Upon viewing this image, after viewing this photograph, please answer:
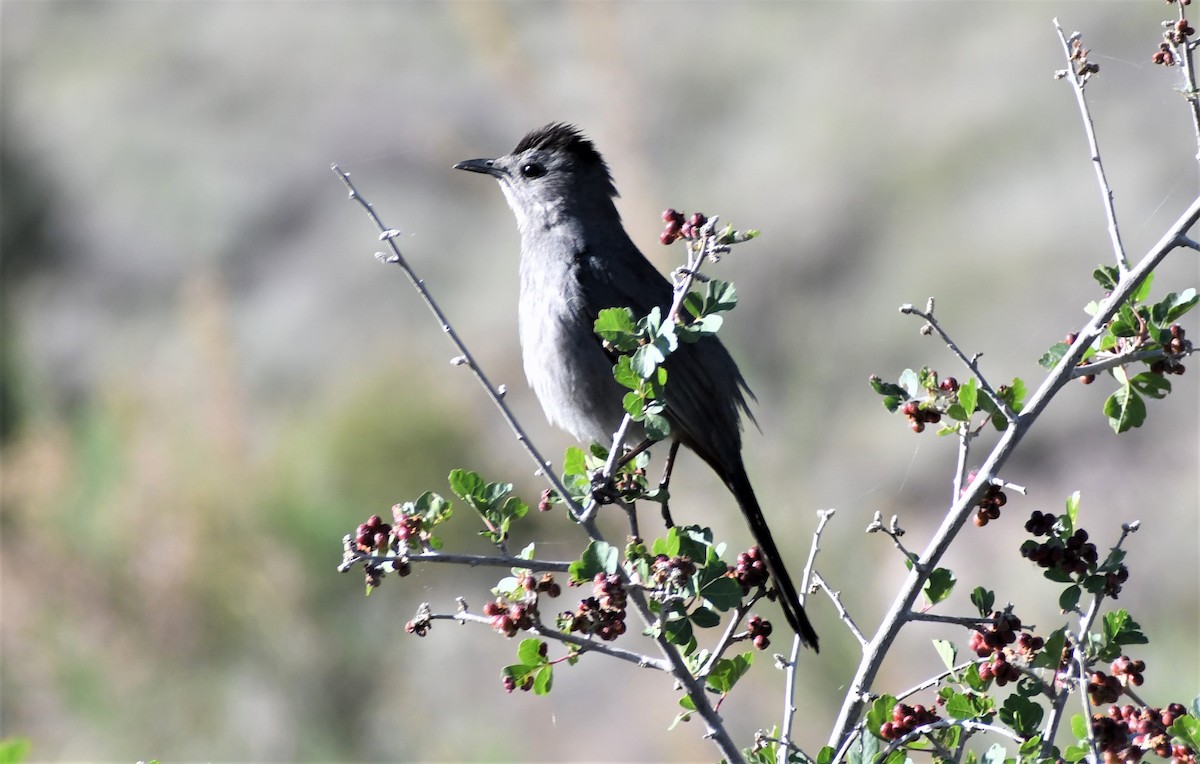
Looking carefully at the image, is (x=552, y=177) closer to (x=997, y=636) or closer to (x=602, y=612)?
(x=602, y=612)

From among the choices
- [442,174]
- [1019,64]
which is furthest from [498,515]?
[442,174]

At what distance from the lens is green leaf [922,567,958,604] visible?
2.38 m

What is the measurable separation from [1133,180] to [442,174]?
33.4ft

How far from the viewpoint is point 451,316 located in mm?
17062

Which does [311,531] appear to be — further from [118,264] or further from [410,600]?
[118,264]

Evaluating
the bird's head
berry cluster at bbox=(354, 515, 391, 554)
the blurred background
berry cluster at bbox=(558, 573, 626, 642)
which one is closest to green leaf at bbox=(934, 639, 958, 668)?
berry cluster at bbox=(558, 573, 626, 642)

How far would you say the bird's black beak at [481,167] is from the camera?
14.4ft

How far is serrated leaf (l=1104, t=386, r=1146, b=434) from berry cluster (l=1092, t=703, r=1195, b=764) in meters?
0.51

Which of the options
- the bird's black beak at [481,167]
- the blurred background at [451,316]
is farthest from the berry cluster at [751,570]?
the bird's black beak at [481,167]

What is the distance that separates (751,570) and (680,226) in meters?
0.70

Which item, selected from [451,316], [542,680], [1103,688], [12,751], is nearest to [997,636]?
[1103,688]

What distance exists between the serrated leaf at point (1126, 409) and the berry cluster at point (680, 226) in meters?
0.82

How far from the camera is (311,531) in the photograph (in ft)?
26.5

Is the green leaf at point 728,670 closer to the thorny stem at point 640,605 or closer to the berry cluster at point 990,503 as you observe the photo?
the thorny stem at point 640,605
